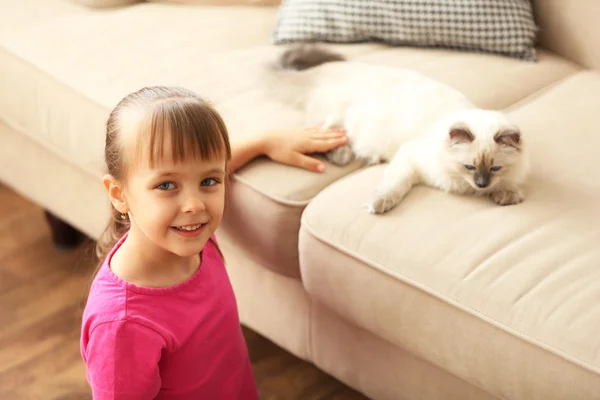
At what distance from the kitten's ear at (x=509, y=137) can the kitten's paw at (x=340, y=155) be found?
30cm

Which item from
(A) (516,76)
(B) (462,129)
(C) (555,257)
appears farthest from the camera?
(A) (516,76)

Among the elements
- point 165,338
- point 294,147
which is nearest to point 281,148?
point 294,147

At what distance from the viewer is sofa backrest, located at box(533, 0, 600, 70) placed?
1.88 metres

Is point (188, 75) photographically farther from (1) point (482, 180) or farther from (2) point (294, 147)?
(1) point (482, 180)

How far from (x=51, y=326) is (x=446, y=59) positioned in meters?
1.20

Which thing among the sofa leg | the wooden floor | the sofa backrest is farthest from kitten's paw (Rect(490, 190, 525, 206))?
the sofa leg

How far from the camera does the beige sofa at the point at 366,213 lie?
3.76 feet

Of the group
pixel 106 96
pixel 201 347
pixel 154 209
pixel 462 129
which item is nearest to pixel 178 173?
pixel 154 209

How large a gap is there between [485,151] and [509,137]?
0.16ft

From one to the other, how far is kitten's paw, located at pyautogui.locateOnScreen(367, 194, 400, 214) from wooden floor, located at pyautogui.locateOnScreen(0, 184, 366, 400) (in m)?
0.58

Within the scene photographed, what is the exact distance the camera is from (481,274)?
1171mm

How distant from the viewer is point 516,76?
1.80 metres

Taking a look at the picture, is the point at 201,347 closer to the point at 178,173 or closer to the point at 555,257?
the point at 178,173

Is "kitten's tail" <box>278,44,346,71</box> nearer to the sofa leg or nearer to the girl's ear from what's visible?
the girl's ear
